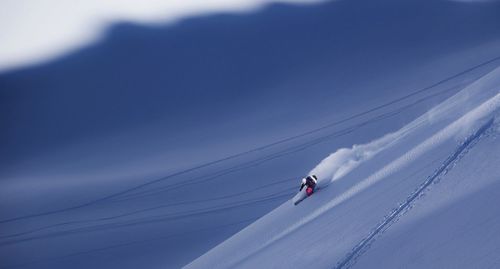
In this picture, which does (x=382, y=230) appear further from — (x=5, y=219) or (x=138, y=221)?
(x=5, y=219)

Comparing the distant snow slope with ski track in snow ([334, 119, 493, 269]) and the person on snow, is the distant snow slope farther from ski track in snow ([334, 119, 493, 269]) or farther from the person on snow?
the person on snow

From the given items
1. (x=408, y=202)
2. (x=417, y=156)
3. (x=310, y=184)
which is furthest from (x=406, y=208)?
(x=310, y=184)

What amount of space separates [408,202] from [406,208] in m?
0.10

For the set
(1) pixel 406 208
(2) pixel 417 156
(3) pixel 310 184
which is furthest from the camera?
(3) pixel 310 184

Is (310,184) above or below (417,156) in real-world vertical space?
above

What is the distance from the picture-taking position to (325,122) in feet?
56.7

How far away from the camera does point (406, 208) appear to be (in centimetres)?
316

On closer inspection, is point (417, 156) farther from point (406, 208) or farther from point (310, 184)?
point (310, 184)

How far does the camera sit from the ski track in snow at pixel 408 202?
9.59 ft

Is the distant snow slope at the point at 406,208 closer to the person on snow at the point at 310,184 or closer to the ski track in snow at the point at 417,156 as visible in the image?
the ski track in snow at the point at 417,156

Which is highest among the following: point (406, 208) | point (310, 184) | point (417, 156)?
point (310, 184)

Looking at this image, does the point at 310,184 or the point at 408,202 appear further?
the point at 310,184

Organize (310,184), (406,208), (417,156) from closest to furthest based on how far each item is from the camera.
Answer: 1. (406,208)
2. (417,156)
3. (310,184)

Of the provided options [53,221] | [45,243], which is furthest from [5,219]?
[45,243]
